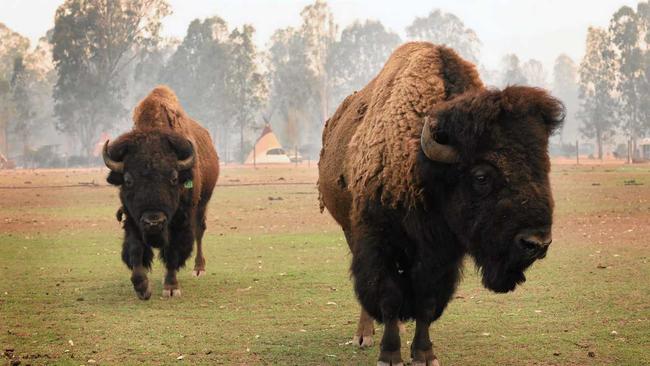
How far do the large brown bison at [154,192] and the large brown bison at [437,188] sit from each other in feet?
9.99

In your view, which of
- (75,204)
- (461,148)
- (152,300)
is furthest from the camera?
(75,204)

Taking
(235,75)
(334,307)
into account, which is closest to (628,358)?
(334,307)

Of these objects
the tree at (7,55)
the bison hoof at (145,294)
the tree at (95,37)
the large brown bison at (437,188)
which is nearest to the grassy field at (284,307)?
the bison hoof at (145,294)

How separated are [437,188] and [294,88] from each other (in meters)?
79.5

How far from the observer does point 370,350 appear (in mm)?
6754

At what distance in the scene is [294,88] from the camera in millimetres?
84438

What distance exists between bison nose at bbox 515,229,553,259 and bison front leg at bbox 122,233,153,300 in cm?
545

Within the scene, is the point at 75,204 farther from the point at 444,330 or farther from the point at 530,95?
the point at 530,95

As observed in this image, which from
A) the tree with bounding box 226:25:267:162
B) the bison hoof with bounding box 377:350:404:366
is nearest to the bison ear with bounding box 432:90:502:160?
the bison hoof with bounding box 377:350:404:366

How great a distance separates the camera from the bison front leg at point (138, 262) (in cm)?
938

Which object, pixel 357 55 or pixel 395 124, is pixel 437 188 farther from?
pixel 357 55

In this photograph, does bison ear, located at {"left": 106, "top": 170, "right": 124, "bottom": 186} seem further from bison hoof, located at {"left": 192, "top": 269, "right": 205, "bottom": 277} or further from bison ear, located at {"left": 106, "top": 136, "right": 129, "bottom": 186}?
bison hoof, located at {"left": 192, "top": 269, "right": 205, "bottom": 277}

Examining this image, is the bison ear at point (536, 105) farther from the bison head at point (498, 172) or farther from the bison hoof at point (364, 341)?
the bison hoof at point (364, 341)

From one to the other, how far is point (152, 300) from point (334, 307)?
87.3 inches
